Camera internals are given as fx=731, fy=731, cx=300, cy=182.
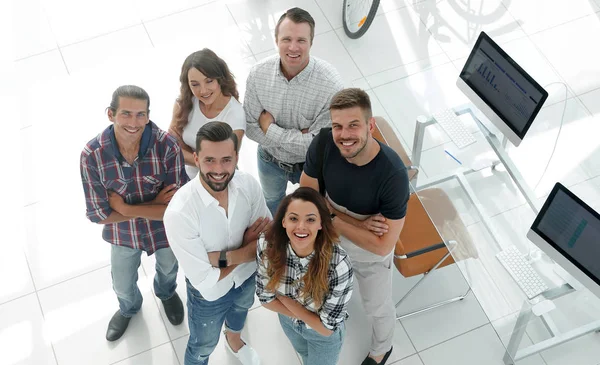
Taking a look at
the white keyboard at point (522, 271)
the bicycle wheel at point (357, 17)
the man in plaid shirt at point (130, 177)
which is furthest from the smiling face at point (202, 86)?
the bicycle wheel at point (357, 17)

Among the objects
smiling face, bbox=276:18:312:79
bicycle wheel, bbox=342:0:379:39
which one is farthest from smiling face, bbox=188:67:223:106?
bicycle wheel, bbox=342:0:379:39

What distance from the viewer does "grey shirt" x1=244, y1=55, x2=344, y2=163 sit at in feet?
12.3

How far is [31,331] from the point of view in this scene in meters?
4.44

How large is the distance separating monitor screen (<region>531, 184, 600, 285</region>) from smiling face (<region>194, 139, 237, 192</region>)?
62.5 inches

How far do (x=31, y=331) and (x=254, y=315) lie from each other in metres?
1.35

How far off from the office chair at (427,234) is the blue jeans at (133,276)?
1303mm

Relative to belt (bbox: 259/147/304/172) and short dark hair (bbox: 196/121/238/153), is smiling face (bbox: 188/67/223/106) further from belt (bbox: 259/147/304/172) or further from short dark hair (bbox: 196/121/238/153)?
belt (bbox: 259/147/304/172)

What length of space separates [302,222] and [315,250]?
0.57ft

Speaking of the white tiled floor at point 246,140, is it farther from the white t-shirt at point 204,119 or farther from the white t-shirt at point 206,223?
the white t-shirt at point 206,223

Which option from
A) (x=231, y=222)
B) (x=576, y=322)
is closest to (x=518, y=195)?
(x=576, y=322)

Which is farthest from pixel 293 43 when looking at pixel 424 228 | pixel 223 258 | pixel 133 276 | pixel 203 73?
pixel 133 276

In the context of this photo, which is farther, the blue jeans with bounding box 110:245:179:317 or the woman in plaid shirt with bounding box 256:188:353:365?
the blue jeans with bounding box 110:245:179:317

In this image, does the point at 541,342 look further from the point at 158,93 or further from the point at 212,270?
the point at 158,93

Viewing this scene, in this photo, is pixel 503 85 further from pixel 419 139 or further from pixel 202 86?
pixel 202 86
